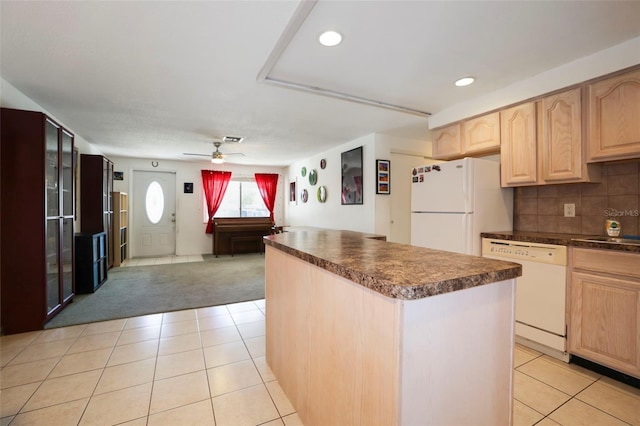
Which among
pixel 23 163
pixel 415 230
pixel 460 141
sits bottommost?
pixel 415 230

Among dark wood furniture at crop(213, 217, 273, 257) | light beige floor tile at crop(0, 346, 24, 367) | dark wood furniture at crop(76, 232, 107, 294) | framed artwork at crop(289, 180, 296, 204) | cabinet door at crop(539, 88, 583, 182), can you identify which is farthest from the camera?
framed artwork at crop(289, 180, 296, 204)

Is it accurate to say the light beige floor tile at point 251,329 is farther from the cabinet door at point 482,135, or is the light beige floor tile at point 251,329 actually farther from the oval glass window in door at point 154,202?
the oval glass window in door at point 154,202

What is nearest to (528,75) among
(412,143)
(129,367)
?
(412,143)

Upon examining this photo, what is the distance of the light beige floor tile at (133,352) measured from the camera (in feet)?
6.70

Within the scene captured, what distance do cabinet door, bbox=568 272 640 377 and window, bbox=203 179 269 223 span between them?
6248 mm

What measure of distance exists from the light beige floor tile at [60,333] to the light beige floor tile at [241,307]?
130cm

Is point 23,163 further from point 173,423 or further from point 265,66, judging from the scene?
point 173,423

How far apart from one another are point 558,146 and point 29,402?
3.99 meters

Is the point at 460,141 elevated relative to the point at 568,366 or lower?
elevated

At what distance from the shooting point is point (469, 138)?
2.90 metres

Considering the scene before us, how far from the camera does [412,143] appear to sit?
4.25 metres

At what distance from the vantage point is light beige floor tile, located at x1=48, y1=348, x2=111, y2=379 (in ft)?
6.19

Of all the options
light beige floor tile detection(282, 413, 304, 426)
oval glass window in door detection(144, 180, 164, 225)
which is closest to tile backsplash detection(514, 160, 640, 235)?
light beige floor tile detection(282, 413, 304, 426)

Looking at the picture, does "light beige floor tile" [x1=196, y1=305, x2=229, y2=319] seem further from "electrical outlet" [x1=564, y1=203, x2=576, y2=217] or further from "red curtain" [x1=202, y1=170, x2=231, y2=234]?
"red curtain" [x1=202, y1=170, x2=231, y2=234]
